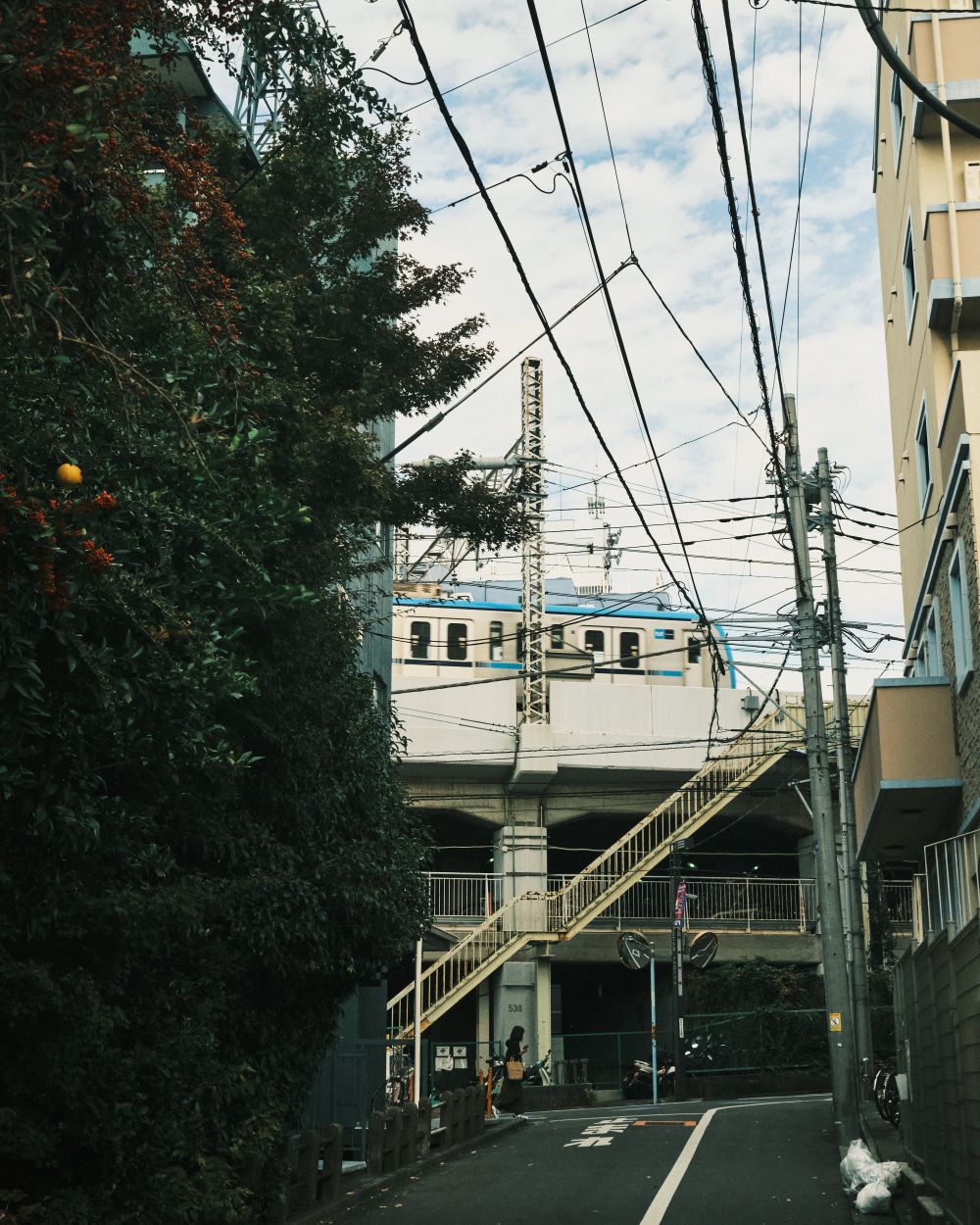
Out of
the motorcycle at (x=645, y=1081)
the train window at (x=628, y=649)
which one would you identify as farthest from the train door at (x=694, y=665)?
the motorcycle at (x=645, y=1081)

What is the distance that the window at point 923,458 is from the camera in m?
19.6

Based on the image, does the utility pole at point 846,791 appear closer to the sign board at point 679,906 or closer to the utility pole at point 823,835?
the sign board at point 679,906

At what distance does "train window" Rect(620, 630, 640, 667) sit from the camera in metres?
→ 41.3

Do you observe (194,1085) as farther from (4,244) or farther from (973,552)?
(973,552)

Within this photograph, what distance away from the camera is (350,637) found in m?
13.7

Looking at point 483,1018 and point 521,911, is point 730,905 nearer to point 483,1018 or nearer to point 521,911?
point 521,911

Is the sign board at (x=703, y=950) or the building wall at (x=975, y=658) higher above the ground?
the building wall at (x=975, y=658)

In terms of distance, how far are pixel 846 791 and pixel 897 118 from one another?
39.3ft

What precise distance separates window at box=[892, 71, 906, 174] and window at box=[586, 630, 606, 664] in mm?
20861

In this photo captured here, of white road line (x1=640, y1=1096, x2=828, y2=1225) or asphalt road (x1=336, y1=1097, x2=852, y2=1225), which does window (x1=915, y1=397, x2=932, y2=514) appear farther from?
white road line (x1=640, y1=1096, x2=828, y2=1225)

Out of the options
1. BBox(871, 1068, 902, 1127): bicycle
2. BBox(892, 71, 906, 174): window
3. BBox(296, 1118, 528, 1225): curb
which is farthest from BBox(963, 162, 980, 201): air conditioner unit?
BBox(296, 1118, 528, 1225): curb

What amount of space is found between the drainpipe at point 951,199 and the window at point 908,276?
1.94m

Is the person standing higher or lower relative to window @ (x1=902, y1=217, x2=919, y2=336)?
lower

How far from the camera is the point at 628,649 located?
1641 inches
